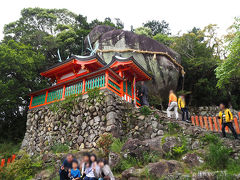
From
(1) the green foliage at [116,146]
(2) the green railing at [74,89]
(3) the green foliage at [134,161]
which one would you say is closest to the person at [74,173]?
(3) the green foliage at [134,161]

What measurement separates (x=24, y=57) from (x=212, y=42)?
19208 millimetres

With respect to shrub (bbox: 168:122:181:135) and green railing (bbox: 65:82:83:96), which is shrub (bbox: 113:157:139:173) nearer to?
shrub (bbox: 168:122:181:135)

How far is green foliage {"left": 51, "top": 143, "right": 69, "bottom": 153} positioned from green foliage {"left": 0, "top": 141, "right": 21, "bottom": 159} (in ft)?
15.0

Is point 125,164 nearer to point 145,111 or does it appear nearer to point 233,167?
point 233,167

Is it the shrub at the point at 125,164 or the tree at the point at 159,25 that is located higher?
the tree at the point at 159,25

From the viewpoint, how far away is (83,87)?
12.5 m

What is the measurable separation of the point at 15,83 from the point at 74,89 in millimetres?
5787

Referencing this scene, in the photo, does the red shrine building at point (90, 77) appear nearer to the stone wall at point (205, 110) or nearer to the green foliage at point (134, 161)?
the green foliage at point (134, 161)

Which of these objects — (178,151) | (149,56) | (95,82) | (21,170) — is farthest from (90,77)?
(149,56)

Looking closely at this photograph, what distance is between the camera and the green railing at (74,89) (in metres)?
12.9

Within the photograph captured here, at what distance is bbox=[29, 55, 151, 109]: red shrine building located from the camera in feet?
40.1

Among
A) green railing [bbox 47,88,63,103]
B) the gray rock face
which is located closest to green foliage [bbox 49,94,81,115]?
green railing [bbox 47,88,63,103]

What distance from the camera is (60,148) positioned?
1148 centimetres

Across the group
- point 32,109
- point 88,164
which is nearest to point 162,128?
point 88,164
